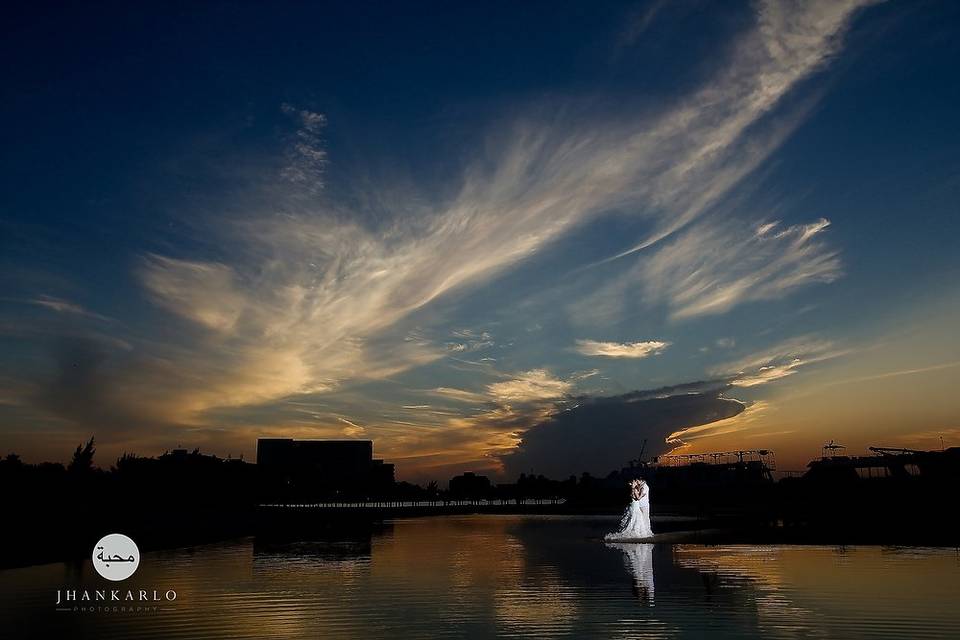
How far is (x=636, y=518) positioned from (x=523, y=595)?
38151mm

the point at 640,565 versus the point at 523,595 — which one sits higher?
the point at 523,595

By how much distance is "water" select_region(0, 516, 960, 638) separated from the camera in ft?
80.1

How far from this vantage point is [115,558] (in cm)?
4672

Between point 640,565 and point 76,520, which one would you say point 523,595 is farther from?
point 76,520

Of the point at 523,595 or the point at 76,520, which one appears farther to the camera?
the point at 76,520

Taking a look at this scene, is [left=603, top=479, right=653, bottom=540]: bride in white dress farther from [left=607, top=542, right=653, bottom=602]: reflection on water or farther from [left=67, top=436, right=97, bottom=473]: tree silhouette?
[left=67, top=436, right=97, bottom=473]: tree silhouette

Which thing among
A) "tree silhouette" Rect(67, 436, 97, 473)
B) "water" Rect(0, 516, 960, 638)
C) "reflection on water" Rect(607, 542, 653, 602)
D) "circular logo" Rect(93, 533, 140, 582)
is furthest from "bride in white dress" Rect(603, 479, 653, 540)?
"tree silhouette" Rect(67, 436, 97, 473)

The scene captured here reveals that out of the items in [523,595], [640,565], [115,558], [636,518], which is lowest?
[640,565]

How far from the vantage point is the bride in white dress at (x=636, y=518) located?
6669cm

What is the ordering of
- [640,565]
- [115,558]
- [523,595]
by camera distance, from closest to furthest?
1. [523,595]
2. [640,565]
3. [115,558]

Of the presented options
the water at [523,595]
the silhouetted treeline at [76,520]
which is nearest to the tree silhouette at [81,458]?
the silhouetted treeline at [76,520]

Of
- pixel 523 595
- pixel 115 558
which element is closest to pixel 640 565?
pixel 523 595

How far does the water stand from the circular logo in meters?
0.88

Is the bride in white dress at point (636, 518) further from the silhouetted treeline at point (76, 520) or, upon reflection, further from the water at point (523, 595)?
the silhouetted treeline at point (76, 520)
